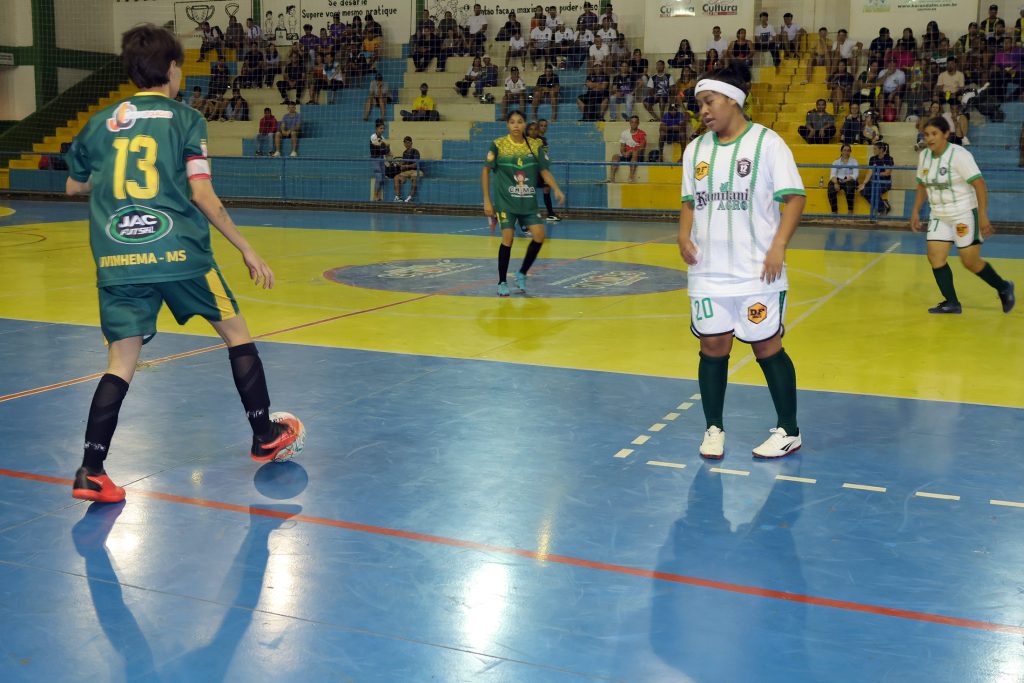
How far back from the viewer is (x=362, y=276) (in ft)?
42.1

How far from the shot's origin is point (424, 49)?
93.9 ft

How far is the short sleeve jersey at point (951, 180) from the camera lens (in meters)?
9.80

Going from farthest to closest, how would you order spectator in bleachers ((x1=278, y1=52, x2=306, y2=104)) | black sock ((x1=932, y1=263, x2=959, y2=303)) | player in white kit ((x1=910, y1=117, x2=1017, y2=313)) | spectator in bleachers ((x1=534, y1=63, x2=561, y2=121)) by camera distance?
spectator in bleachers ((x1=278, y1=52, x2=306, y2=104)), spectator in bleachers ((x1=534, y1=63, x2=561, y2=121)), black sock ((x1=932, y1=263, x2=959, y2=303)), player in white kit ((x1=910, y1=117, x2=1017, y2=313))

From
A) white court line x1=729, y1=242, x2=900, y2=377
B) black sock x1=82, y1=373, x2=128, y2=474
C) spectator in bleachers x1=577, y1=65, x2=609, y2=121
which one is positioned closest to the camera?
black sock x1=82, y1=373, x2=128, y2=474

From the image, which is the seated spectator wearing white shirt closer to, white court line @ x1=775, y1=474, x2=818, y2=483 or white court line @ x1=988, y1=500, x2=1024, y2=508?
white court line @ x1=775, y1=474, x2=818, y2=483

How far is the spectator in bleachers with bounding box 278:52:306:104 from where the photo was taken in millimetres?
29087

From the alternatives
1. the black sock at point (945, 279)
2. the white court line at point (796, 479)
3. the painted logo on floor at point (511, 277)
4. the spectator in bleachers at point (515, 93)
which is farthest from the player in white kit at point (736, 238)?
the spectator in bleachers at point (515, 93)

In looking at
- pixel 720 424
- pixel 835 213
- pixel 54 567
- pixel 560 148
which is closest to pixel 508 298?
pixel 720 424

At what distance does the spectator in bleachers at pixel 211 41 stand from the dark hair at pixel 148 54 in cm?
2785

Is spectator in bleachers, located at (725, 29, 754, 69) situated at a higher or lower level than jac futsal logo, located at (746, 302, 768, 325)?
higher

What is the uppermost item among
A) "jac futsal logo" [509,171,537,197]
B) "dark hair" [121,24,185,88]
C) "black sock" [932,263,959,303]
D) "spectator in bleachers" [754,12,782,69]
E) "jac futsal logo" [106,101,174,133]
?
"spectator in bleachers" [754,12,782,69]

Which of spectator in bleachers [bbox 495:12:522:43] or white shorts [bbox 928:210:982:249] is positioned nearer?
white shorts [bbox 928:210:982:249]

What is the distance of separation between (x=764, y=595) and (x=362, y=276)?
9.48m

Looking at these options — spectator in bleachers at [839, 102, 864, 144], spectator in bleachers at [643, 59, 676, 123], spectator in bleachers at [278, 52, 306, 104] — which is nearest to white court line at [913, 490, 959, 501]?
spectator in bleachers at [839, 102, 864, 144]
